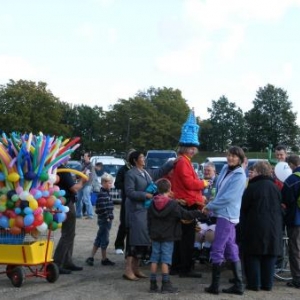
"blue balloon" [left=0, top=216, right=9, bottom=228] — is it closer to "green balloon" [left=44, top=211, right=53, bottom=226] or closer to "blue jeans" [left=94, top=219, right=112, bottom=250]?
"green balloon" [left=44, top=211, right=53, bottom=226]

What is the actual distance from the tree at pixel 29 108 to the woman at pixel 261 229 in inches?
2698

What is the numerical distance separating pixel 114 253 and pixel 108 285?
3094 mm

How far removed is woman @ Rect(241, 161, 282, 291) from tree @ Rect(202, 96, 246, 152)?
97.3m

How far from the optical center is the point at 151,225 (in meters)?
7.52

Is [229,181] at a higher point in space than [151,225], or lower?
higher

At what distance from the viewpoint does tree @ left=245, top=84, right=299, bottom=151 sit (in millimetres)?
97375

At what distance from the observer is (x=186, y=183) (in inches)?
330

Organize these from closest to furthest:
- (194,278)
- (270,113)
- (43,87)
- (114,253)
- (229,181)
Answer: (229,181)
(194,278)
(114,253)
(43,87)
(270,113)

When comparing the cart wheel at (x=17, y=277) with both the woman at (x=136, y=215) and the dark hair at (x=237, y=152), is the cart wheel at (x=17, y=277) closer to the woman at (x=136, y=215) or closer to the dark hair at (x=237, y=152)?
the woman at (x=136, y=215)

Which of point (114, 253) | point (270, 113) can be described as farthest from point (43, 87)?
point (114, 253)

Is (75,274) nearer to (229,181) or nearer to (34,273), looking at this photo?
(34,273)

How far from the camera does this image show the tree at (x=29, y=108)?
74.7 meters

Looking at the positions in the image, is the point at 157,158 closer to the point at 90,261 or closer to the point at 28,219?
the point at 90,261

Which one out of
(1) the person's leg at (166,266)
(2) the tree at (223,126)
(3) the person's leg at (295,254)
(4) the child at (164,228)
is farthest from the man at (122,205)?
(2) the tree at (223,126)
